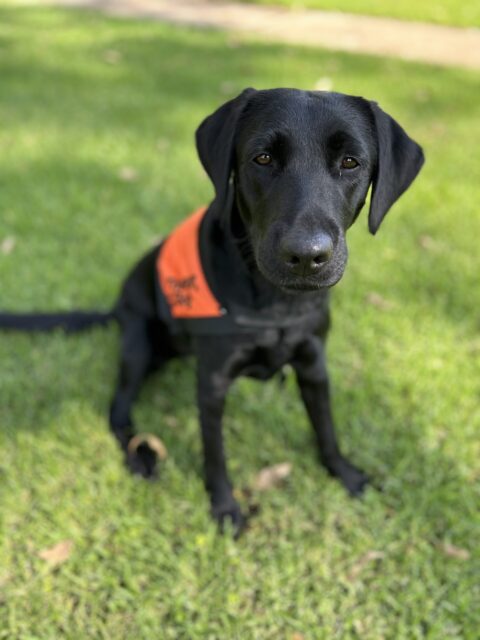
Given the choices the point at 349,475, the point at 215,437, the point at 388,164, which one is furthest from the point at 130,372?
the point at 388,164

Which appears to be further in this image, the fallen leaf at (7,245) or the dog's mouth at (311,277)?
the fallen leaf at (7,245)

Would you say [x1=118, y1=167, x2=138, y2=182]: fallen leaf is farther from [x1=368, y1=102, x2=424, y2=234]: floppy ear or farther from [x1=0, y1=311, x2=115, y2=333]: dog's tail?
[x1=368, y1=102, x2=424, y2=234]: floppy ear

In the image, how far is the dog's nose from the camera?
1686 millimetres

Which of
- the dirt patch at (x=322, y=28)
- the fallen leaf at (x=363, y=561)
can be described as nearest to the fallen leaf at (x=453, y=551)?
the fallen leaf at (x=363, y=561)

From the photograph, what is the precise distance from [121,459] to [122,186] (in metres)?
2.71

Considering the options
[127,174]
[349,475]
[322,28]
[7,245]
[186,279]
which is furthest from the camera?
[322,28]

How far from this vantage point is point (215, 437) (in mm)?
2338

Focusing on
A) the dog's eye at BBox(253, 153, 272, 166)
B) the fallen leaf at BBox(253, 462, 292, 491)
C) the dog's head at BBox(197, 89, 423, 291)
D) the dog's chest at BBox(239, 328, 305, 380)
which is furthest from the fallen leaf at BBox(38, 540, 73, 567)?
the dog's eye at BBox(253, 153, 272, 166)

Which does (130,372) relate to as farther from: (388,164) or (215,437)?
Result: (388,164)

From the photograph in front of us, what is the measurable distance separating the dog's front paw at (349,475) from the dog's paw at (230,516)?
449 millimetres

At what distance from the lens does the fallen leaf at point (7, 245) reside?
13.0 ft

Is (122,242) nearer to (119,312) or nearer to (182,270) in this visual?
(119,312)

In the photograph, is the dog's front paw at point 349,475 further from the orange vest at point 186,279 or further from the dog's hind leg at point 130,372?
the orange vest at point 186,279

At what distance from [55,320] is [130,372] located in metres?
0.63
